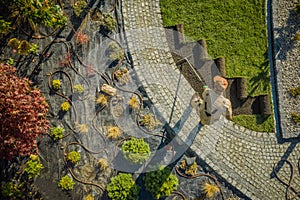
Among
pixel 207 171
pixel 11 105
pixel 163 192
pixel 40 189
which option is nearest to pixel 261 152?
pixel 207 171

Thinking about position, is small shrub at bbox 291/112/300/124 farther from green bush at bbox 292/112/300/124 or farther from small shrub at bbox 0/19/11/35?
small shrub at bbox 0/19/11/35

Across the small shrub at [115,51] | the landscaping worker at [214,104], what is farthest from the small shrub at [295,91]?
the small shrub at [115,51]

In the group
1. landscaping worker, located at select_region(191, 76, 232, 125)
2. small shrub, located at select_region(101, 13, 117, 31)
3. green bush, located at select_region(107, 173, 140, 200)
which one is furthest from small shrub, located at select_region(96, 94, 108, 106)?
landscaping worker, located at select_region(191, 76, 232, 125)

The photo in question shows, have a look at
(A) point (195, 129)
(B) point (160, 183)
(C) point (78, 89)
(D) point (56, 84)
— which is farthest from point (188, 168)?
(D) point (56, 84)

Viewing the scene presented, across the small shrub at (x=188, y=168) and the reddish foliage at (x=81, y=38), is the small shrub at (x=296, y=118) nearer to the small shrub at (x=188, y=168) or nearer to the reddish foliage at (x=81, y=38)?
the small shrub at (x=188, y=168)

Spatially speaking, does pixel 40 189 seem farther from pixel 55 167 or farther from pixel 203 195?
pixel 203 195
